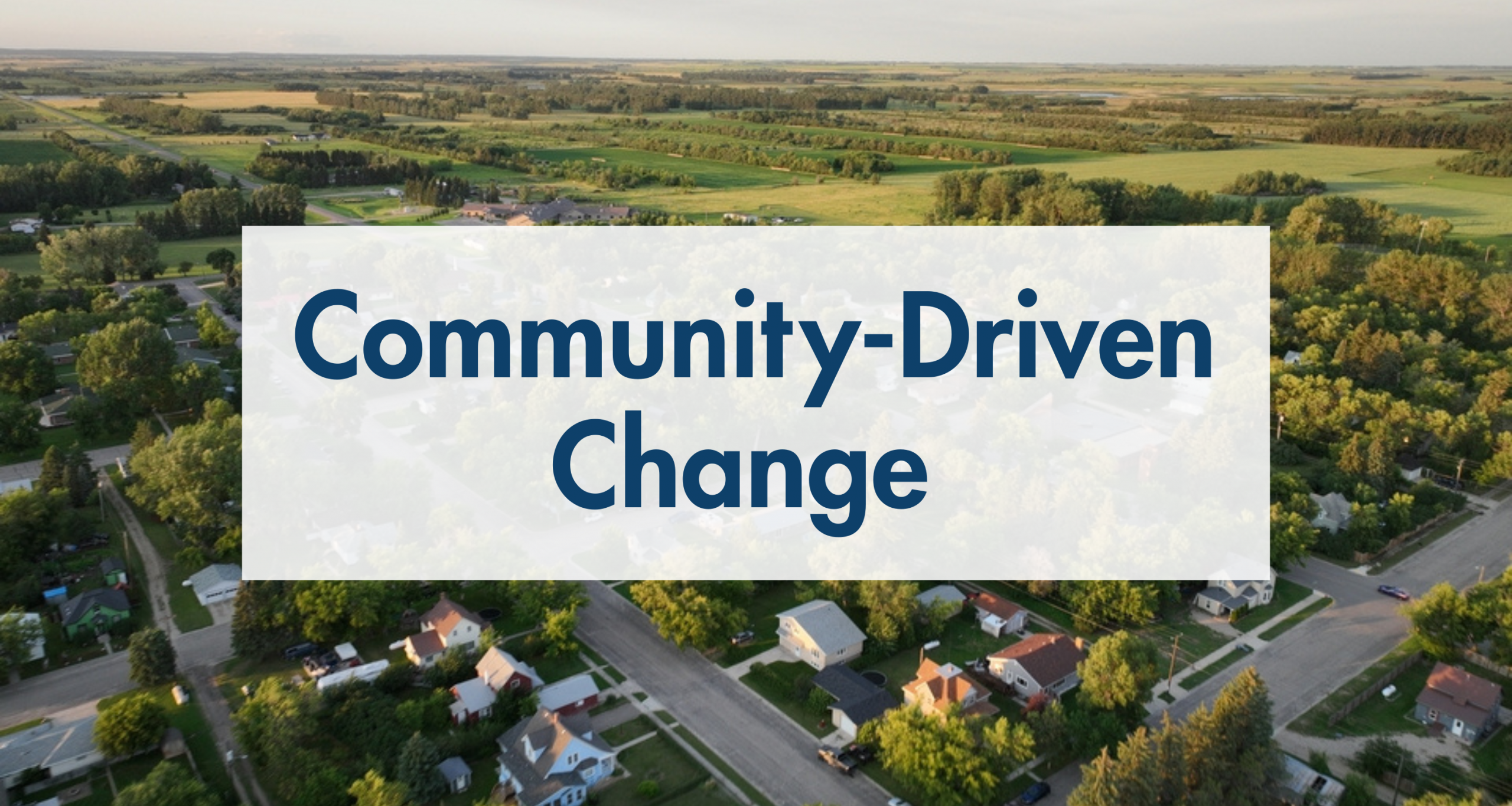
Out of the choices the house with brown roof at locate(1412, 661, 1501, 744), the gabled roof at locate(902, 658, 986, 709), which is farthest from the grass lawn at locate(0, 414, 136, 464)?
the house with brown roof at locate(1412, 661, 1501, 744)

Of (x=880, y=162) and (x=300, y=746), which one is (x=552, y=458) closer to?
(x=300, y=746)

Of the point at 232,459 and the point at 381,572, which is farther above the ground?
the point at 232,459

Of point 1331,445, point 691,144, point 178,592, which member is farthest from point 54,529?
point 691,144

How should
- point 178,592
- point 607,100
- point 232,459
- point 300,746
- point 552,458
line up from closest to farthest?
point 300,746 → point 178,592 → point 232,459 → point 552,458 → point 607,100

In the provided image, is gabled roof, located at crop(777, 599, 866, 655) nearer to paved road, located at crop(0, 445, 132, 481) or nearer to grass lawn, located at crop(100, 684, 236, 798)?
grass lawn, located at crop(100, 684, 236, 798)

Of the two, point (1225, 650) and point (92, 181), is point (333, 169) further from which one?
point (1225, 650)

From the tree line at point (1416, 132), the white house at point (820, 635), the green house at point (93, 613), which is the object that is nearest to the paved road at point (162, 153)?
the green house at point (93, 613)
